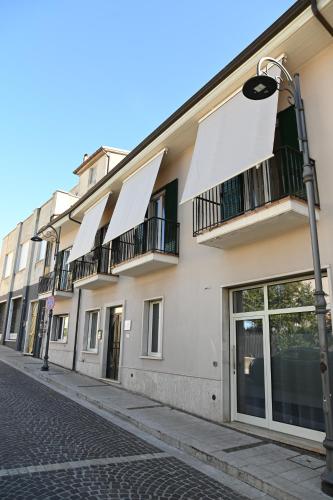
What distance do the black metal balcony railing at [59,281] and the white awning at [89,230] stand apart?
9.78ft

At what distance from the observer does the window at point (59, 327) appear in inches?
654

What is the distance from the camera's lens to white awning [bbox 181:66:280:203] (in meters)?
6.45

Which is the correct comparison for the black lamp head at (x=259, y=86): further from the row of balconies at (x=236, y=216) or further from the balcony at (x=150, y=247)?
the balcony at (x=150, y=247)

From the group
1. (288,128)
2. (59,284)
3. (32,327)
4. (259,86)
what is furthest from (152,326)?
(32,327)

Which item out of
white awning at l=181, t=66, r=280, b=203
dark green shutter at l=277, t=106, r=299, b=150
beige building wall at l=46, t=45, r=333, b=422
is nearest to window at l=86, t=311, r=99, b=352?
beige building wall at l=46, t=45, r=333, b=422

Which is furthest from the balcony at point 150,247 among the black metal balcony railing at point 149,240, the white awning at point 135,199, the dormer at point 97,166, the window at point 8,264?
the window at point 8,264

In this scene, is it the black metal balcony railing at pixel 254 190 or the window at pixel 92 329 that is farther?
the window at pixel 92 329

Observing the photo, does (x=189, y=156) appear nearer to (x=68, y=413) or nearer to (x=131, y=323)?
(x=131, y=323)

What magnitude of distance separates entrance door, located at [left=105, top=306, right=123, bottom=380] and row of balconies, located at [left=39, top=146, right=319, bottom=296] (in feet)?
4.18

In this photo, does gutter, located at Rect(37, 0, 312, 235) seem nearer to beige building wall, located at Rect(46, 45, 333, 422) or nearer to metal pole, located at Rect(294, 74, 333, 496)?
beige building wall, located at Rect(46, 45, 333, 422)

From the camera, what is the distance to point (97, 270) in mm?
12812

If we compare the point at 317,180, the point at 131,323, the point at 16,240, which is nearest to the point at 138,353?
the point at 131,323

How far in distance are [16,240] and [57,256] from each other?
31.6ft

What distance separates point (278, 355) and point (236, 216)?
263 cm
